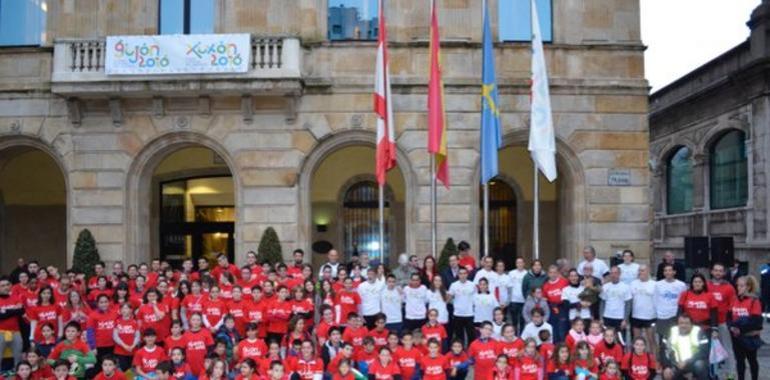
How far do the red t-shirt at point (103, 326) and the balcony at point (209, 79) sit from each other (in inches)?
282

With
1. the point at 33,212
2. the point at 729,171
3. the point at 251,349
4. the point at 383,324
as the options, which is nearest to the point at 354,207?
the point at 33,212

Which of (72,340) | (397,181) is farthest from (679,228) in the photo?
(72,340)

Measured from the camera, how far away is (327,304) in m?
14.5

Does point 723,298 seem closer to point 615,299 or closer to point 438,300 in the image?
point 615,299

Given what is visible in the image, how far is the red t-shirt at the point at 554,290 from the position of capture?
1450 centimetres

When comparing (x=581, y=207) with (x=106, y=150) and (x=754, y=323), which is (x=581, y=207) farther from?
(x=106, y=150)

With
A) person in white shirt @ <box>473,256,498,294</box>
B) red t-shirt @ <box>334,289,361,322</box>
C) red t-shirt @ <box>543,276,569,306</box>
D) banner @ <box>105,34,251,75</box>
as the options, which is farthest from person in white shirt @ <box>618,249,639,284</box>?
banner @ <box>105,34,251,75</box>

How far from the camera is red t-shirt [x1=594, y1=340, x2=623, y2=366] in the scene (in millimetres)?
12562

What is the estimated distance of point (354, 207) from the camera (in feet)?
80.6

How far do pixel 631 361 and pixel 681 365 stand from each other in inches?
27.6

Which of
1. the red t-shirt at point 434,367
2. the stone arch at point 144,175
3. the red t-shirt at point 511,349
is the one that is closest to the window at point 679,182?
the stone arch at point 144,175

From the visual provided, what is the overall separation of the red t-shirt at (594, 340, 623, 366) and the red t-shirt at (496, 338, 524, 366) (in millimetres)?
1114

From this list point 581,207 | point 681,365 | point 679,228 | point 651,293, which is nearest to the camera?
point 681,365

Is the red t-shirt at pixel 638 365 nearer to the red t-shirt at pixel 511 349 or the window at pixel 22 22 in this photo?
the red t-shirt at pixel 511 349
